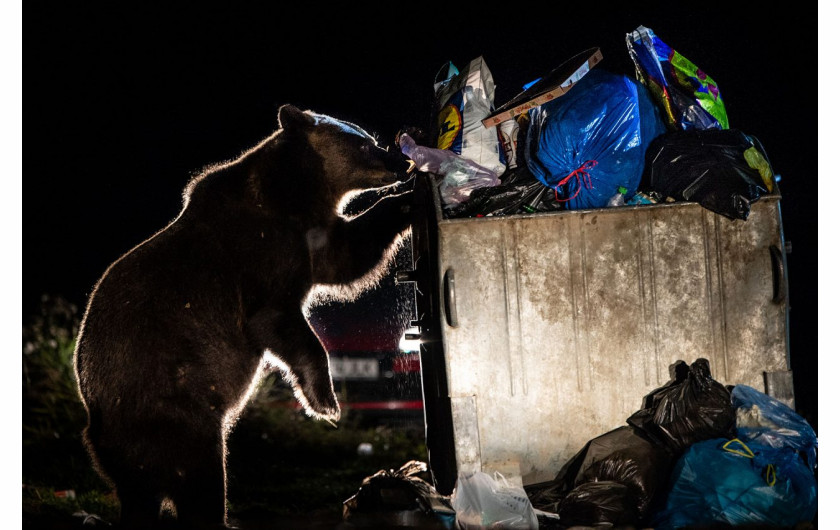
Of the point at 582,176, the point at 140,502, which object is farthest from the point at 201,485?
the point at 582,176

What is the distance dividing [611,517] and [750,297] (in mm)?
1261

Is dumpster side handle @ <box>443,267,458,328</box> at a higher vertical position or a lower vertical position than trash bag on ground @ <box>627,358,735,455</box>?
higher

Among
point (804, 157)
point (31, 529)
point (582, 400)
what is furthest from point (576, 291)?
point (804, 157)

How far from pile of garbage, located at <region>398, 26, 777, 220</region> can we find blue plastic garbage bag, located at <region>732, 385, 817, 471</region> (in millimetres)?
864

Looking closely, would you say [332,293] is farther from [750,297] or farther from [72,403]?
[72,403]

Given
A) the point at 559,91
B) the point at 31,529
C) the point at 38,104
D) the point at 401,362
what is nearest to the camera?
the point at 559,91

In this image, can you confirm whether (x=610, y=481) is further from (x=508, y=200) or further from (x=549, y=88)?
(x=549, y=88)

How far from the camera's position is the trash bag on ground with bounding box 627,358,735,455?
3.31 meters

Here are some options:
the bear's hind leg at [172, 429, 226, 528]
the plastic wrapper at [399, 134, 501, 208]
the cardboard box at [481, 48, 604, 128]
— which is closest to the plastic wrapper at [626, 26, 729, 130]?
the cardboard box at [481, 48, 604, 128]

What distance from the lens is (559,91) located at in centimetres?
365

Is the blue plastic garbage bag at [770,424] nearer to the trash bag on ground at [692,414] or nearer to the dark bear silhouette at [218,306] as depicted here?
the trash bag on ground at [692,414]

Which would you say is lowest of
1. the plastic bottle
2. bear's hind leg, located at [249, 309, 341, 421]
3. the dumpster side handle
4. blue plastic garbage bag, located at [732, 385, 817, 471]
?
blue plastic garbage bag, located at [732, 385, 817, 471]

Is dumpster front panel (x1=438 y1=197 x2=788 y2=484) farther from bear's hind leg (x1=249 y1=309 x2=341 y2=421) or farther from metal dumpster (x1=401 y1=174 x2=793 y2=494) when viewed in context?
bear's hind leg (x1=249 y1=309 x2=341 y2=421)

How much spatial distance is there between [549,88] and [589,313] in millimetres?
1175
